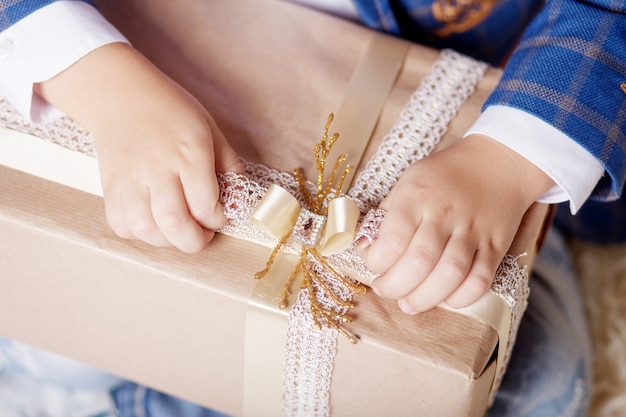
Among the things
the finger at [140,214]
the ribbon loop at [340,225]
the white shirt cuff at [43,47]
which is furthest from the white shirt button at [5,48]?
the ribbon loop at [340,225]

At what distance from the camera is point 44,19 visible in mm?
542

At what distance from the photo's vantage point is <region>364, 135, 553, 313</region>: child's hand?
1.47ft

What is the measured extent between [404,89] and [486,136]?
0.12 m

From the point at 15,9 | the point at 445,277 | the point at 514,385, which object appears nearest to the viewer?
the point at 445,277

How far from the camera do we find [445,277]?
1.45 feet

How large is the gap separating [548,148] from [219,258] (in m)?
0.28

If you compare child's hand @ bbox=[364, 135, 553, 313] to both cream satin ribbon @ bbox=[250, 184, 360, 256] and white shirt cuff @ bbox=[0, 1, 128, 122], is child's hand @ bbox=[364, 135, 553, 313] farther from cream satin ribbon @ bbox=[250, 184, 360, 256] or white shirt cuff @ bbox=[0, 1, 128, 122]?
white shirt cuff @ bbox=[0, 1, 128, 122]

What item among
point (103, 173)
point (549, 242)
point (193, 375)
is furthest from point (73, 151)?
point (549, 242)

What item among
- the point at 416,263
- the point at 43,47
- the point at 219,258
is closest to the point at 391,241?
the point at 416,263

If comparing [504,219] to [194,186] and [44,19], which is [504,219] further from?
[44,19]

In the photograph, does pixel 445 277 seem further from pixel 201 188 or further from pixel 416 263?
pixel 201 188

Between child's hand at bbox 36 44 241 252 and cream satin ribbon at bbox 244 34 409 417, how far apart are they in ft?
0.19

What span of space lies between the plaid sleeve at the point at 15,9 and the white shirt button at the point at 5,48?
14 mm

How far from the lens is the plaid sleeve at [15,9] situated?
0.54 m
